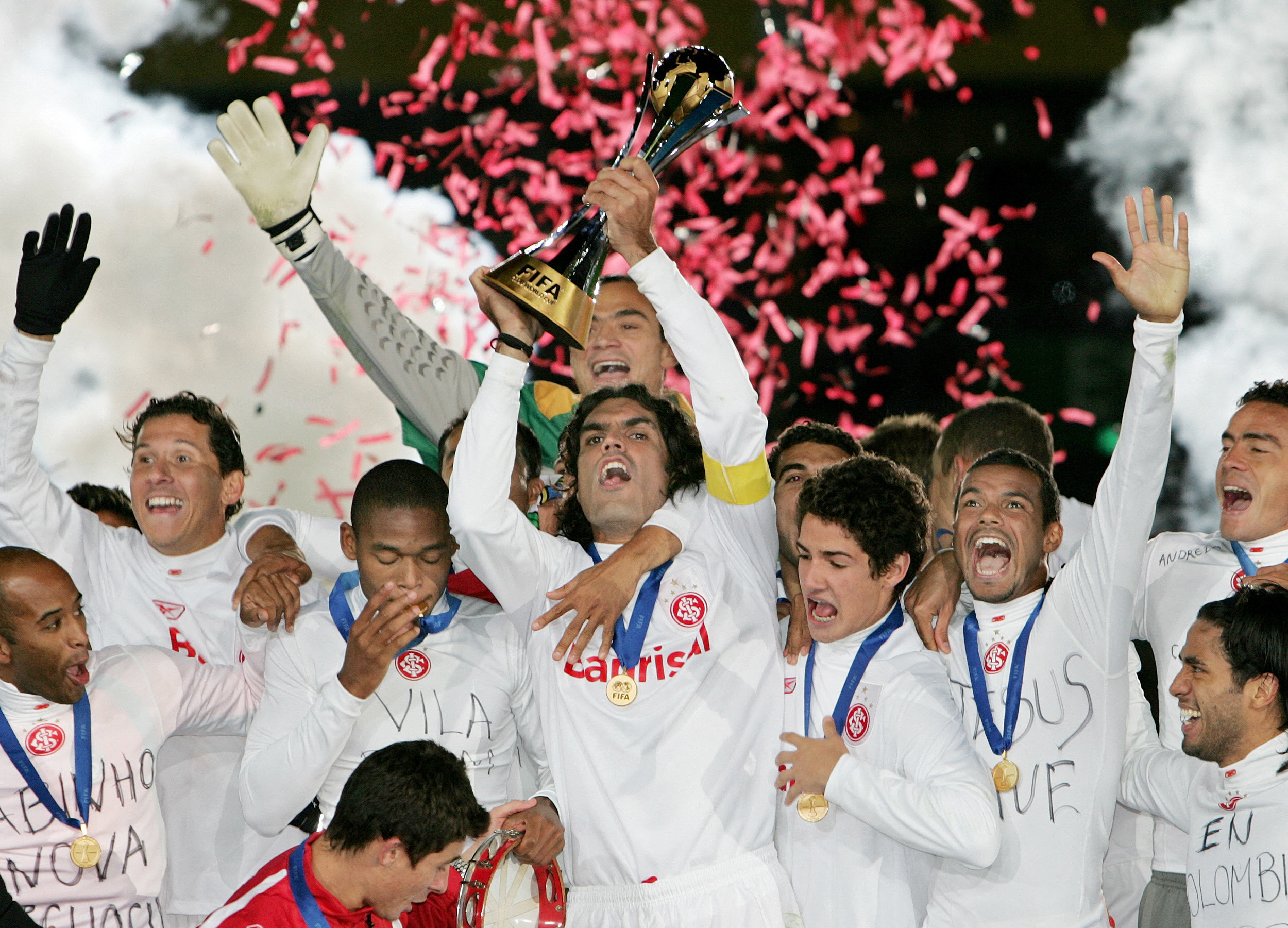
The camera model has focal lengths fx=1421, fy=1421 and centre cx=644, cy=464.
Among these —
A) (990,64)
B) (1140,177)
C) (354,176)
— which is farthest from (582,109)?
(1140,177)

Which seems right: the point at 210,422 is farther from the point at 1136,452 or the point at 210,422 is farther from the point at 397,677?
the point at 1136,452

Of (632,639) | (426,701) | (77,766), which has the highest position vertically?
(632,639)

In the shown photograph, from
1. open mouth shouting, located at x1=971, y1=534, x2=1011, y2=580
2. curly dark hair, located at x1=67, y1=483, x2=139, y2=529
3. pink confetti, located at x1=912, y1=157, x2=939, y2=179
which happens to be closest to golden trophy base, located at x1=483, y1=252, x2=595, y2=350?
open mouth shouting, located at x1=971, y1=534, x2=1011, y2=580

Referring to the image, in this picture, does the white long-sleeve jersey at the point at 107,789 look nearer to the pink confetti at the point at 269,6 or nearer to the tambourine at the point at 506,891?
the tambourine at the point at 506,891

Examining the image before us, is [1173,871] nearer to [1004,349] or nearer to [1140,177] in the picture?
[1004,349]

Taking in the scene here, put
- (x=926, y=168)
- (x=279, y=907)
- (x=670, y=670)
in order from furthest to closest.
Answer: (x=926, y=168) < (x=670, y=670) < (x=279, y=907)

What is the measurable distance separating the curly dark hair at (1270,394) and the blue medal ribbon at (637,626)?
1.58 metres

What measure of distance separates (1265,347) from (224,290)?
5782mm

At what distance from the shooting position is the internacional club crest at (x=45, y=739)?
11.2 feet

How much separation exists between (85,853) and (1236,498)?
2.90 meters

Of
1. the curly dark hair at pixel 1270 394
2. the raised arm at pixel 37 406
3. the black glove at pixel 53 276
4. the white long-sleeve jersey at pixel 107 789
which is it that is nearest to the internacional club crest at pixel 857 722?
the curly dark hair at pixel 1270 394

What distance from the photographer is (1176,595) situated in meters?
3.57

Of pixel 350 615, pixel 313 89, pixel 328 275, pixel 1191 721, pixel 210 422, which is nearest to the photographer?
pixel 1191 721

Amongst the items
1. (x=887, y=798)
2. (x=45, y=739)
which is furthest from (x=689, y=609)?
(x=45, y=739)
